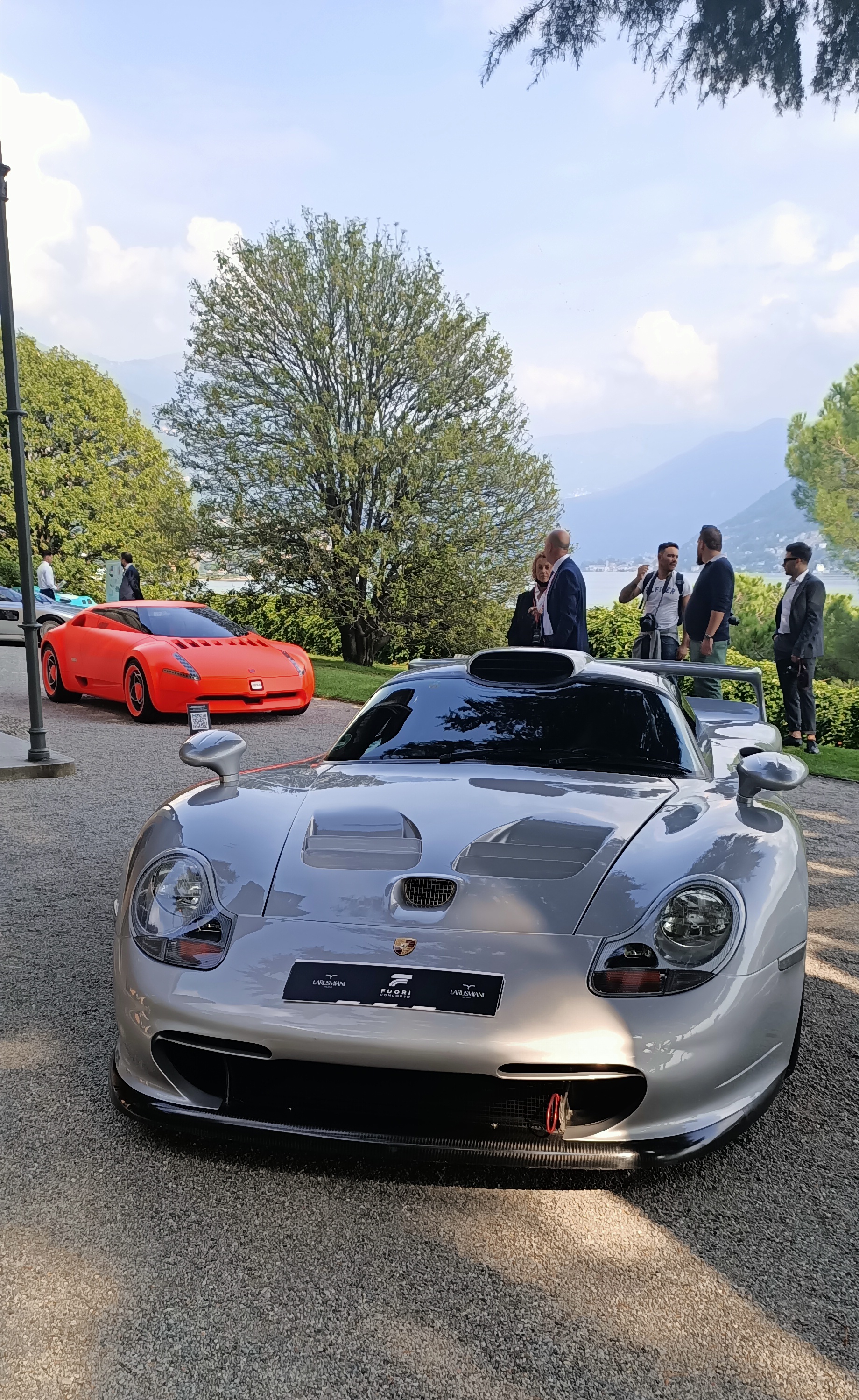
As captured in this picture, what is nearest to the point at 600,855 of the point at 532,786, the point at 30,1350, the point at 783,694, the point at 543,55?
the point at 532,786

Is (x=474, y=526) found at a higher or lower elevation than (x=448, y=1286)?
higher

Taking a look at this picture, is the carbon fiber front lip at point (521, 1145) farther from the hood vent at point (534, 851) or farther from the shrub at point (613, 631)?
the shrub at point (613, 631)

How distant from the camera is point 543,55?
7320 mm

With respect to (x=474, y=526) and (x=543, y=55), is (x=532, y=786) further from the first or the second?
(x=474, y=526)

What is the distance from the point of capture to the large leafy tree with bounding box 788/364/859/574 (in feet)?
99.8

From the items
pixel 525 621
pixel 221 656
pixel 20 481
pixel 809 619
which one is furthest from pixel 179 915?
pixel 221 656

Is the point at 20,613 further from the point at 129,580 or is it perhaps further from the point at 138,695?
the point at 138,695

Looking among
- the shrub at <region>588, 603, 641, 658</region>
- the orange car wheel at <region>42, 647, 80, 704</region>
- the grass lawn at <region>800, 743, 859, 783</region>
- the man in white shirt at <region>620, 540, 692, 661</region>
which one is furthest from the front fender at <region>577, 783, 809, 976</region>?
the shrub at <region>588, 603, 641, 658</region>

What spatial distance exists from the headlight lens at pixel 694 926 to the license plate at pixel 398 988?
411 millimetres

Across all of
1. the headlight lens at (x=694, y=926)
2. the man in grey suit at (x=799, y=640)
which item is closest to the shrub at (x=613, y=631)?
the man in grey suit at (x=799, y=640)

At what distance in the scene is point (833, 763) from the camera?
9.11 metres

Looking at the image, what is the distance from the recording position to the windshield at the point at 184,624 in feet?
36.0

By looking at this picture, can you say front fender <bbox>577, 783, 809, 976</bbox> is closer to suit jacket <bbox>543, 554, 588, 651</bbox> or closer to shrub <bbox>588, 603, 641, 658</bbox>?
suit jacket <bbox>543, 554, 588, 651</bbox>

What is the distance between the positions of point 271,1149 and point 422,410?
1948 cm
